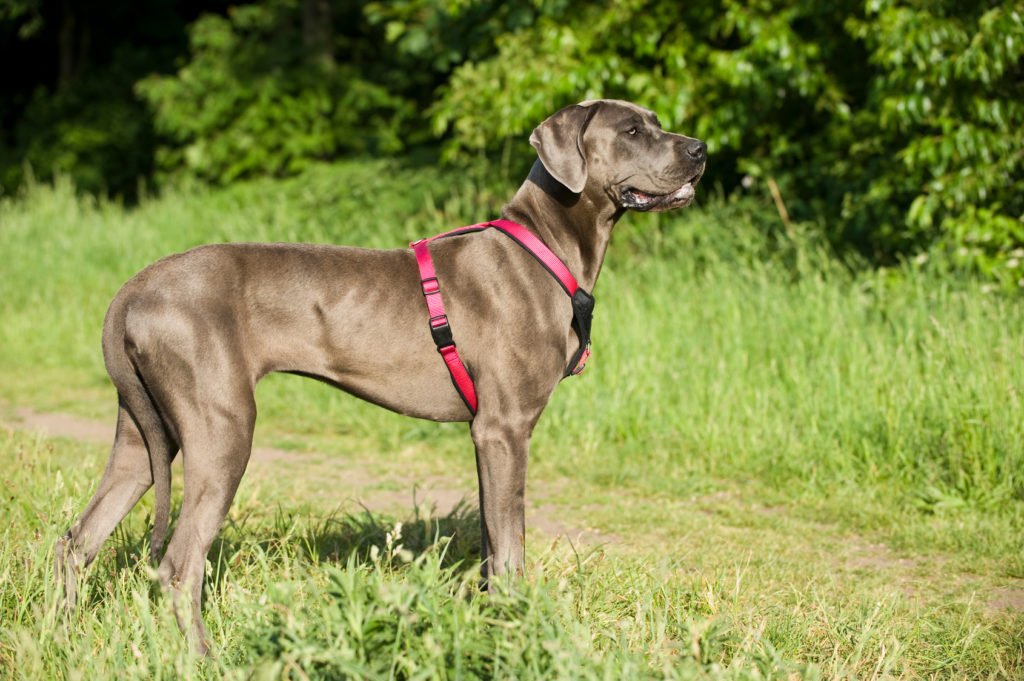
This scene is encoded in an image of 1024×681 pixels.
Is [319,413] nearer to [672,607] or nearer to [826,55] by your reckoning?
[672,607]

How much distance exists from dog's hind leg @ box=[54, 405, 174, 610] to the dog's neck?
1.67 meters

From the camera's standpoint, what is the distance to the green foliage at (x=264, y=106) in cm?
1595

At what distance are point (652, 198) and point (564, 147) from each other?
0.45 m

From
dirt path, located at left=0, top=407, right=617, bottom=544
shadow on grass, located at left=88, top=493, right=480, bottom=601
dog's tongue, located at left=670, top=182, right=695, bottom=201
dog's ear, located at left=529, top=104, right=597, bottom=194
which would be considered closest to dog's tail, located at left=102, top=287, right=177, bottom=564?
shadow on grass, located at left=88, top=493, right=480, bottom=601

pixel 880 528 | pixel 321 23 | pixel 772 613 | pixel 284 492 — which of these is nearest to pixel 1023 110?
pixel 880 528

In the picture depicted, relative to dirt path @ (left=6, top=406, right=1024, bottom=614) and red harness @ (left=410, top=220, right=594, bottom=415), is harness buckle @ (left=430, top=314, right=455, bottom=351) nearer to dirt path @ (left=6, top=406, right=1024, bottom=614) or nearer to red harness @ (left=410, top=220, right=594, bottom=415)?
red harness @ (left=410, top=220, right=594, bottom=415)

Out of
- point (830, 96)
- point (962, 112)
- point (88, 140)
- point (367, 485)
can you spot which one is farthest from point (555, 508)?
point (88, 140)

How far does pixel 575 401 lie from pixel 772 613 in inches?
123

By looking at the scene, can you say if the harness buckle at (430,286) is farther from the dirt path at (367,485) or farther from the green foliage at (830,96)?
the green foliage at (830,96)

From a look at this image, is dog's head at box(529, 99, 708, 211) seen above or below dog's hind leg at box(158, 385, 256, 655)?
above

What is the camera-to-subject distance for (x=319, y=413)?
7348 millimetres

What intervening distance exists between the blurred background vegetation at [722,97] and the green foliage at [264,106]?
4 cm

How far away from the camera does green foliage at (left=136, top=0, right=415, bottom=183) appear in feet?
52.3

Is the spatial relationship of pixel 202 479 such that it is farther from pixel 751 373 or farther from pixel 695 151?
pixel 751 373
